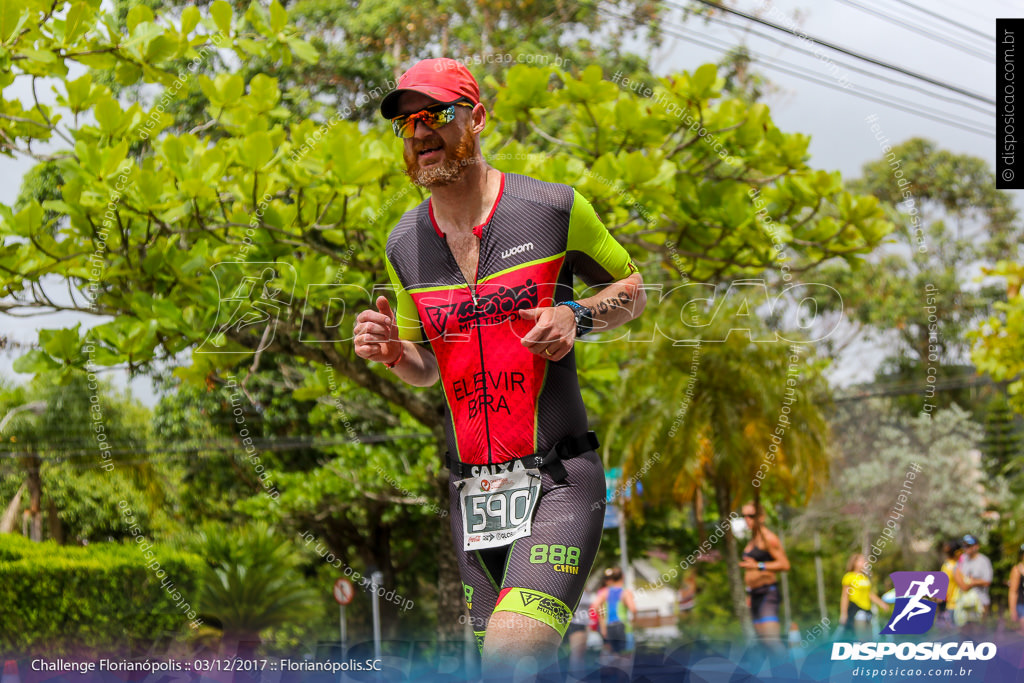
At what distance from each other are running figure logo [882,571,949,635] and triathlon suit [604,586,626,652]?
8.07 m

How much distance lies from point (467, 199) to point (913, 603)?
175 centimetres

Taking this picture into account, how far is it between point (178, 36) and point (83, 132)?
651 millimetres

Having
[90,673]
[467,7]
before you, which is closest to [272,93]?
[90,673]

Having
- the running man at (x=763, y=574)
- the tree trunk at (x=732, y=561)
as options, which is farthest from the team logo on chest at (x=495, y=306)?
the tree trunk at (x=732, y=561)

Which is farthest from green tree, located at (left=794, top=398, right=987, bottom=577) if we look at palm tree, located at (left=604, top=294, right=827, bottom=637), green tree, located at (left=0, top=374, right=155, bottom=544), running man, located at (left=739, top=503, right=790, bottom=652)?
green tree, located at (left=0, top=374, right=155, bottom=544)

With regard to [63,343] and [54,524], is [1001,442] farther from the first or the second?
[63,343]

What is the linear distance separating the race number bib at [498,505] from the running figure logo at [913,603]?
1.09 meters

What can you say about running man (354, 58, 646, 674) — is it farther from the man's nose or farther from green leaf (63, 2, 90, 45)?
green leaf (63, 2, 90, 45)

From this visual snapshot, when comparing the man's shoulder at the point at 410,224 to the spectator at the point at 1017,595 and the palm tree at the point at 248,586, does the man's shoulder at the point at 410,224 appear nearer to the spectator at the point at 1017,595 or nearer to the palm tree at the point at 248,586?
the palm tree at the point at 248,586

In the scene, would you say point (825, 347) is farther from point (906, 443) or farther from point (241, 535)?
point (241, 535)

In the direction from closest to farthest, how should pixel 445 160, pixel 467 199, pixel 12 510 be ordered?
1. pixel 445 160
2. pixel 467 199
3. pixel 12 510

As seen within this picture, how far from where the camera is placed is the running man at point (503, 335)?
2.20m

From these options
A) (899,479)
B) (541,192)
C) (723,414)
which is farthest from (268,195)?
(899,479)

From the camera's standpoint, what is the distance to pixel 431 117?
7.27 ft
